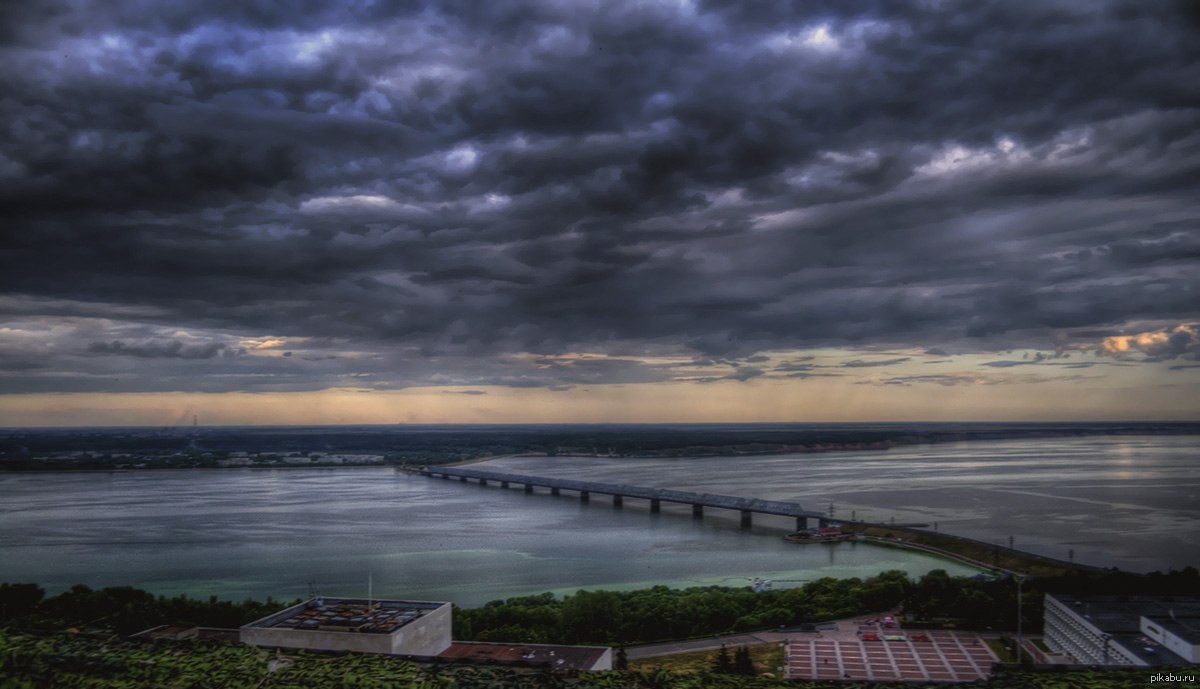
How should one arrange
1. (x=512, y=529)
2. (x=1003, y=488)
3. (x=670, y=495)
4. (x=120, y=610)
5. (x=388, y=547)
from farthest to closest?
(x=1003, y=488), (x=670, y=495), (x=512, y=529), (x=388, y=547), (x=120, y=610)

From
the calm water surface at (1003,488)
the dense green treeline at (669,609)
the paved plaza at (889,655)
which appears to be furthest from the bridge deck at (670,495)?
the paved plaza at (889,655)

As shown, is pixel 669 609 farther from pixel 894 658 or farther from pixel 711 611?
pixel 894 658

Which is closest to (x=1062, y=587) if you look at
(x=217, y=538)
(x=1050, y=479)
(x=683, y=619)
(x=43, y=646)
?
(x=683, y=619)

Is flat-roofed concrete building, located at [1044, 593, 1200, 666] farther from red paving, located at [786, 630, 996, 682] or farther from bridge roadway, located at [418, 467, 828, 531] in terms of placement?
bridge roadway, located at [418, 467, 828, 531]

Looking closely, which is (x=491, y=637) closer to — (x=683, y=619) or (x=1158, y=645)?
(x=683, y=619)

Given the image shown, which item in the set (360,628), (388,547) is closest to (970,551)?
(388,547)

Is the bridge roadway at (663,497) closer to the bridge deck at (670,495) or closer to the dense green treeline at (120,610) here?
the bridge deck at (670,495)

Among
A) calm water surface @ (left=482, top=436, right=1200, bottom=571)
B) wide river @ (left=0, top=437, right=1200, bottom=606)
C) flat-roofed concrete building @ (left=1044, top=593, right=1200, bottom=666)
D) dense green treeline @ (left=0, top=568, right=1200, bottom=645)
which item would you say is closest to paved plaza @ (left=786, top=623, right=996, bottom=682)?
dense green treeline @ (left=0, top=568, right=1200, bottom=645)
